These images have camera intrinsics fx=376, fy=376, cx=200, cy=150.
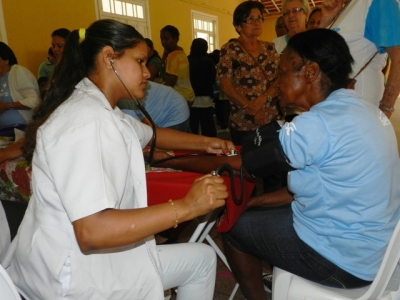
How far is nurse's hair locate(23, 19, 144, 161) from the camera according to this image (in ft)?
3.47

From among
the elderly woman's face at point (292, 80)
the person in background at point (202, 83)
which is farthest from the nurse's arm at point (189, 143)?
the person in background at point (202, 83)

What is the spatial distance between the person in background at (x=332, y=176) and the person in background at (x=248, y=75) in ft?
3.87

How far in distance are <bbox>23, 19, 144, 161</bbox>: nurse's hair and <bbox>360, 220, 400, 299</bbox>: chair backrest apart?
35.5 inches

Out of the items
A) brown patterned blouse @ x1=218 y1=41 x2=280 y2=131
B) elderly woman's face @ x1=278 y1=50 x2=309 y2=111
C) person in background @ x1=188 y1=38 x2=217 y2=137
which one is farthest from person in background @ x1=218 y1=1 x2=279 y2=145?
person in background @ x1=188 y1=38 x2=217 y2=137

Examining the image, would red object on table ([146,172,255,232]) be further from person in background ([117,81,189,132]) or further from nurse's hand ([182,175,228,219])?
person in background ([117,81,189,132])

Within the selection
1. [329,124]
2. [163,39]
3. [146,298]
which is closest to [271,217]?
[329,124]

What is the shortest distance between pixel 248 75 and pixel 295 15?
0.56 m

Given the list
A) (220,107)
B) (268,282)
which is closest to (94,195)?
(268,282)

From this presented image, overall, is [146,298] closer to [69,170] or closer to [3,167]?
[69,170]

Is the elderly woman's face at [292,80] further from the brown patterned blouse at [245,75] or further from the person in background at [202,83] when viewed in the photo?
the person in background at [202,83]

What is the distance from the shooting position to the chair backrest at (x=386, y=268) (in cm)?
101

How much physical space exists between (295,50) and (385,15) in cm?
84

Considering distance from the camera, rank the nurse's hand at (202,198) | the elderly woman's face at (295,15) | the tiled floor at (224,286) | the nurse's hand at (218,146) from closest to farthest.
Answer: the nurse's hand at (202,198), the nurse's hand at (218,146), the tiled floor at (224,286), the elderly woman's face at (295,15)

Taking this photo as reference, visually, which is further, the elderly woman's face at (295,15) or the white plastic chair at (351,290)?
the elderly woman's face at (295,15)
